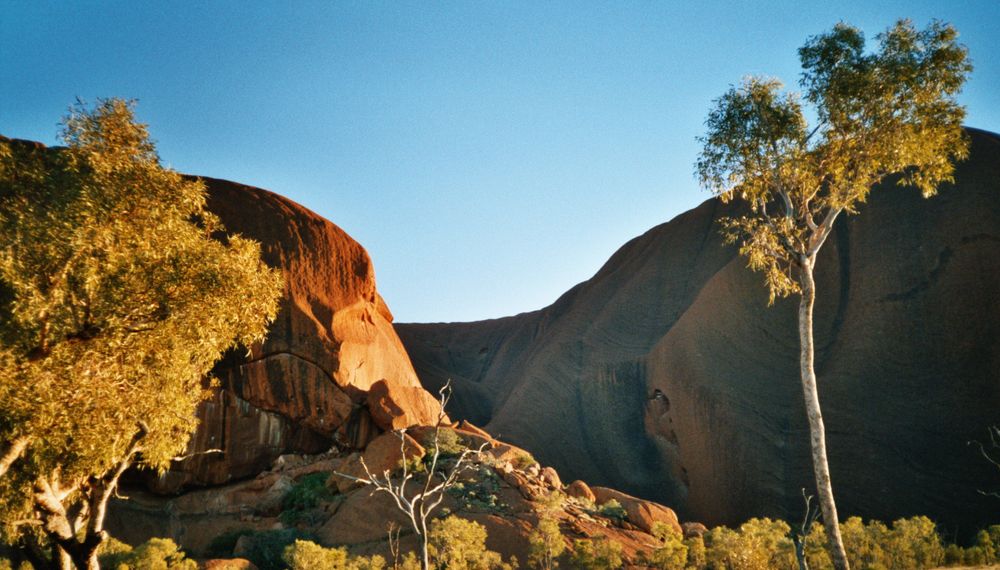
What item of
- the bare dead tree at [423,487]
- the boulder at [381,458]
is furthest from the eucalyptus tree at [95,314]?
the boulder at [381,458]

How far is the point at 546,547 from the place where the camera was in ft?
65.0

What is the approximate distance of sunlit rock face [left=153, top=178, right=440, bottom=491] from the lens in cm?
2970

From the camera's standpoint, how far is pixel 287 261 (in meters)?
33.2

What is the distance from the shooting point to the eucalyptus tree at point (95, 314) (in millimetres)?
9805

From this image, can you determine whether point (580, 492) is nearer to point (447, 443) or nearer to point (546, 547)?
point (447, 443)

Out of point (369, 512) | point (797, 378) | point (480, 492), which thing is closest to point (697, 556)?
point (480, 492)

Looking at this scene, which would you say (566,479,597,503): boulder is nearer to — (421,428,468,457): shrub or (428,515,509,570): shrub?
(421,428,468,457): shrub

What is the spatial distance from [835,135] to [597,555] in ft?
47.3

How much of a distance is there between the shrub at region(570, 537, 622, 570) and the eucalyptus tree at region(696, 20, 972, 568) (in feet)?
22.7

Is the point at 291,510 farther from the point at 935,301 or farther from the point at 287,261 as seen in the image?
the point at 935,301

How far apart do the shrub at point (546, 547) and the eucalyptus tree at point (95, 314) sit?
12177mm

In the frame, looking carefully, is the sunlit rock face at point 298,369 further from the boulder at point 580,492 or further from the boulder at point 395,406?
the boulder at point 580,492

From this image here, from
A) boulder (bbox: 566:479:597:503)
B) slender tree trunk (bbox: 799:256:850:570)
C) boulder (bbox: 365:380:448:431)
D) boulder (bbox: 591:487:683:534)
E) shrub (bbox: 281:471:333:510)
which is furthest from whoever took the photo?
boulder (bbox: 365:380:448:431)

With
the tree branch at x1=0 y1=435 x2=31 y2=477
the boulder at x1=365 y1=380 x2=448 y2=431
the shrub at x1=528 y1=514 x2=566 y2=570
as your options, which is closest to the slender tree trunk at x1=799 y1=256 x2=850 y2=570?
the shrub at x1=528 y1=514 x2=566 y2=570
